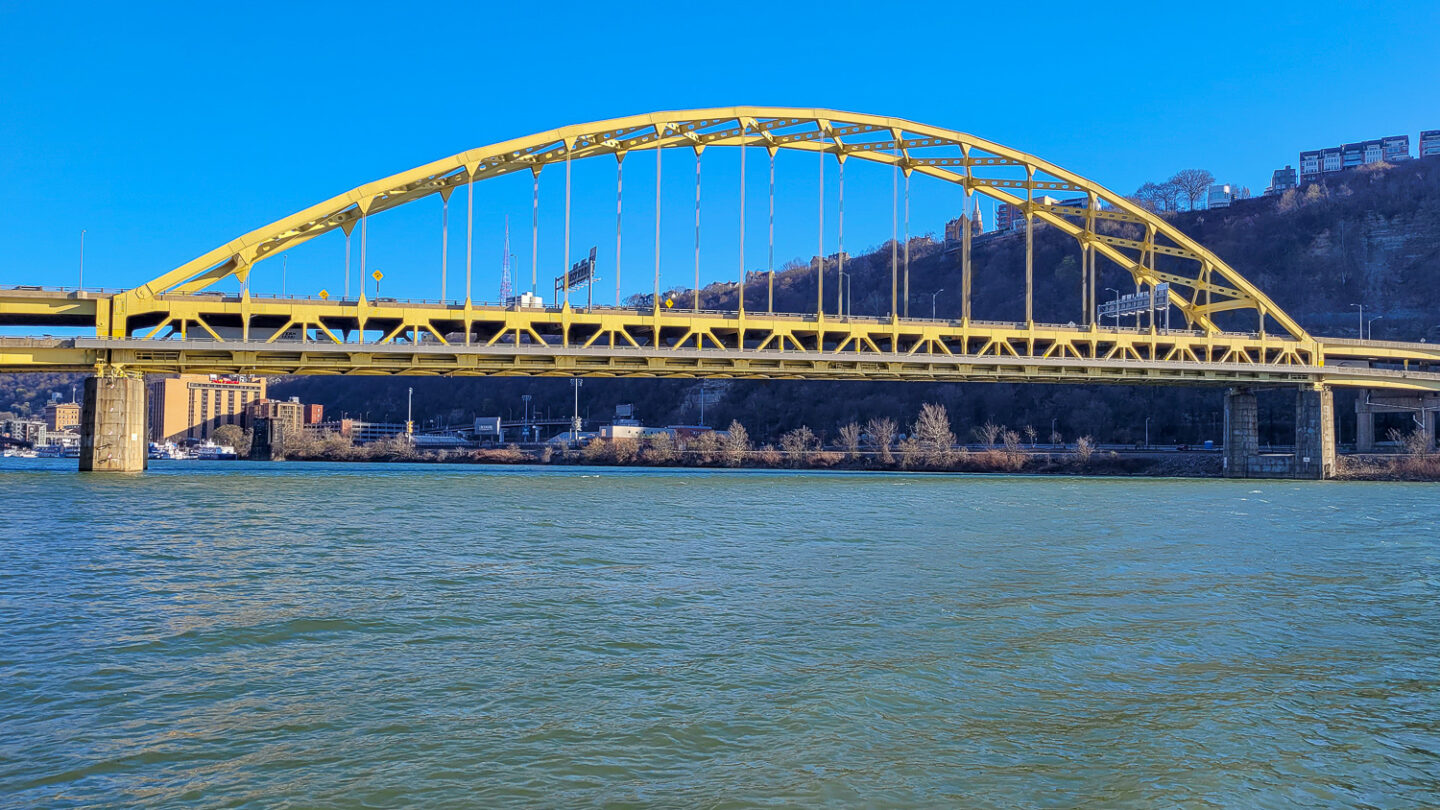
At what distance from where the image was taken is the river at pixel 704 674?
21.3 ft

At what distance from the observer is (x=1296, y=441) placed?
69.7 metres

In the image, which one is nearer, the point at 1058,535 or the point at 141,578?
the point at 141,578

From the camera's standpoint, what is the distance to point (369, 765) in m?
6.59

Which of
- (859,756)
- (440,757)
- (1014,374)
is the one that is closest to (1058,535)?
(859,756)

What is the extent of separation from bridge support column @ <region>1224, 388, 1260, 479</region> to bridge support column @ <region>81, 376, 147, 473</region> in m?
70.5

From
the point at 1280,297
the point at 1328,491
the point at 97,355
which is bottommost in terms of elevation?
the point at 1328,491

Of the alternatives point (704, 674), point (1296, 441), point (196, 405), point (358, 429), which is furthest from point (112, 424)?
point (196, 405)

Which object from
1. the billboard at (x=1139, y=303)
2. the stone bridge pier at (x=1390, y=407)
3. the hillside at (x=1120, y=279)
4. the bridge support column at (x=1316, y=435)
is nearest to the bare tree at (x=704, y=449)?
the hillside at (x=1120, y=279)

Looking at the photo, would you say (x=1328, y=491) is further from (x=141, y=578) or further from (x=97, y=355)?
(x=97, y=355)

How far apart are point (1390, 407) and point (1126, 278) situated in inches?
3484

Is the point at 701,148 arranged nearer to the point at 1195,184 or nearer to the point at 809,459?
the point at 809,459

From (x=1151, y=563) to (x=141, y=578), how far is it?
17.4m

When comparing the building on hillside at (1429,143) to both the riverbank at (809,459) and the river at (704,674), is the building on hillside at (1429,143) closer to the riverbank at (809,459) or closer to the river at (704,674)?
the riverbank at (809,459)

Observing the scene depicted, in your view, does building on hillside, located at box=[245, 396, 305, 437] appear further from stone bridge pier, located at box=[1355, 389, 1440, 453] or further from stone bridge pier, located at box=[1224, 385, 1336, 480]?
stone bridge pier, located at box=[1355, 389, 1440, 453]
